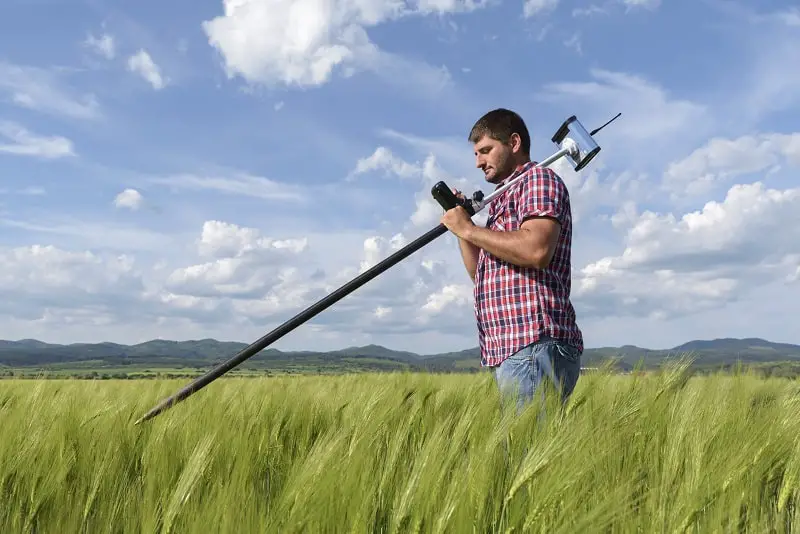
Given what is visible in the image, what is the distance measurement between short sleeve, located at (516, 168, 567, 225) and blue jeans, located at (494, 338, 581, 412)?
0.45 metres

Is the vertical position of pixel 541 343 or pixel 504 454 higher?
pixel 541 343

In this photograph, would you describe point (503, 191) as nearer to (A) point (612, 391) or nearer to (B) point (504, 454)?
(B) point (504, 454)

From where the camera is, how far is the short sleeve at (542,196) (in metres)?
2.48

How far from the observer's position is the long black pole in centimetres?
309

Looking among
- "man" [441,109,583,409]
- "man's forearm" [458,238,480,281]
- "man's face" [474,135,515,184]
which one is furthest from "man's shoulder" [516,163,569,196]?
"man's forearm" [458,238,480,281]

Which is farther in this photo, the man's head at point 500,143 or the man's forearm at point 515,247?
the man's head at point 500,143

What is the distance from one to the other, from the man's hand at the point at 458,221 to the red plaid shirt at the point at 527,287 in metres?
0.14

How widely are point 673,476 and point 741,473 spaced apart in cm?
22

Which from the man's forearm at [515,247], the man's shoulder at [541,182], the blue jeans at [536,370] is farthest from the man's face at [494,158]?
the blue jeans at [536,370]

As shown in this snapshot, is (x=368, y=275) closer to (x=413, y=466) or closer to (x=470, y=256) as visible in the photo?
(x=470, y=256)

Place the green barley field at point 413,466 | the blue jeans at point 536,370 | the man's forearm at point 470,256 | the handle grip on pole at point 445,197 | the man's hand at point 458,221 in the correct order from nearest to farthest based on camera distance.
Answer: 1. the green barley field at point 413,466
2. the blue jeans at point 536,370
3. the man's hand at point 458,221
4. the handle grip on pole at point 445,197
5. the man's forearm at point 470,256

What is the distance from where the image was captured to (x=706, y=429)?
2.35m

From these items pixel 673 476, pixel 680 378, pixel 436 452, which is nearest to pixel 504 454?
pixel 436 452

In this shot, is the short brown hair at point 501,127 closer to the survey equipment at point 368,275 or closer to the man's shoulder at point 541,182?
the man's shoulder at point 541,182
